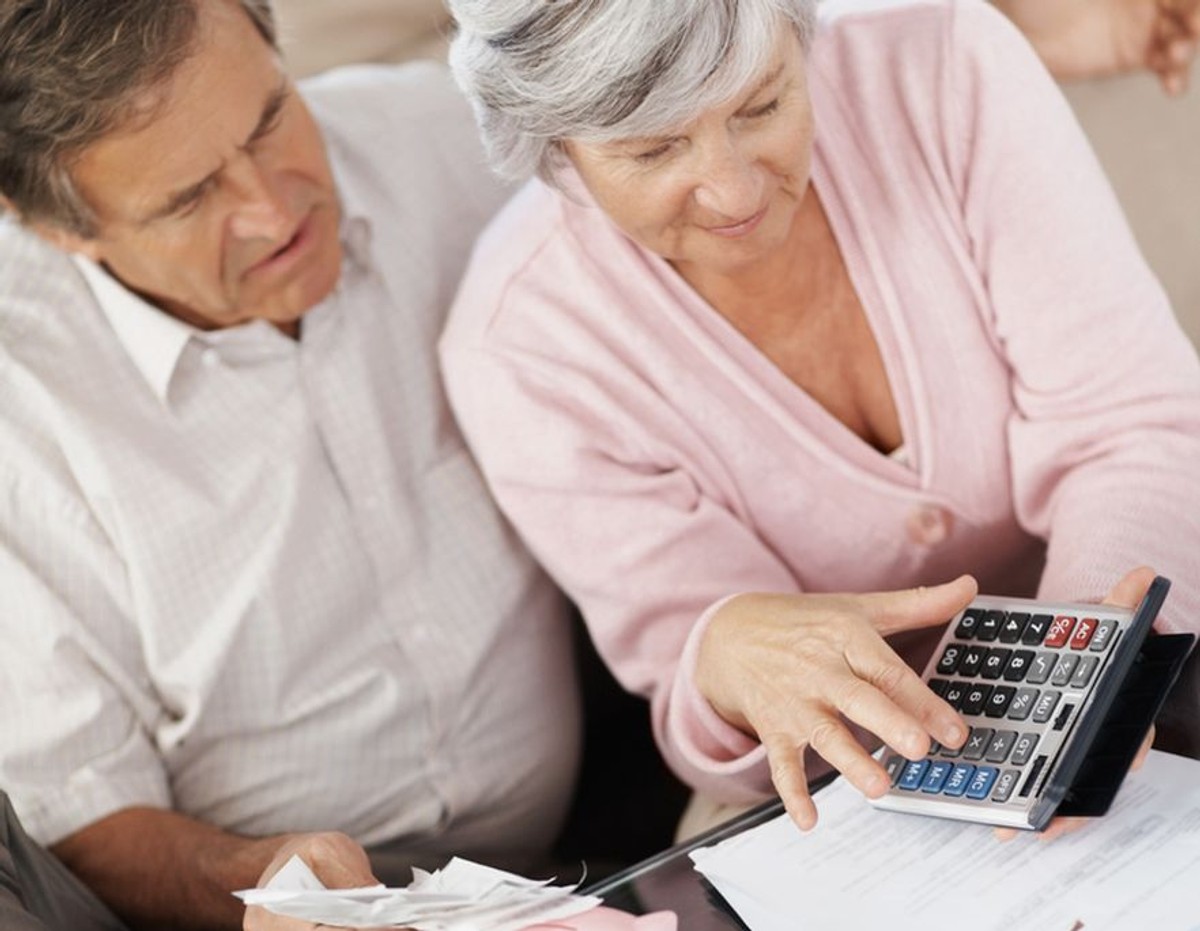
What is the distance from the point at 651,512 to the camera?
3.95 feet

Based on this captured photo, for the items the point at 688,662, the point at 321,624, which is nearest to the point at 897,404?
the point at 688,662

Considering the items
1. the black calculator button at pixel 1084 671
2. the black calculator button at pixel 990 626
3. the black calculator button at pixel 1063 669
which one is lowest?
the black calculator button at pixel 990 626

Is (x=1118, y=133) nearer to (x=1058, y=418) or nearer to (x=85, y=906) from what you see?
(x=1058, y=418)

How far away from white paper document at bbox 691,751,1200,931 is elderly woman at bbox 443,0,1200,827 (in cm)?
16

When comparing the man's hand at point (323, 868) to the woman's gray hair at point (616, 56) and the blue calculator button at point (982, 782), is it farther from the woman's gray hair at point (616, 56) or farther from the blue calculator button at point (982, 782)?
the woman's gray hair at point (616, 56)

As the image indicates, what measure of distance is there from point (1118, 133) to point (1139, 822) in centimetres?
96

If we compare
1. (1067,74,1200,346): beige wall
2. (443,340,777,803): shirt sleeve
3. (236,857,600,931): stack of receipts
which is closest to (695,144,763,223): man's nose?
(443,340,777,803): shirt sleeve

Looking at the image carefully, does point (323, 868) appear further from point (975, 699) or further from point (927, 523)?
point (927, 523)

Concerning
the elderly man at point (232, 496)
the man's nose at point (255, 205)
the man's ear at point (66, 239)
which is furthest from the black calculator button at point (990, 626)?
the man's ear at point (66, 239)

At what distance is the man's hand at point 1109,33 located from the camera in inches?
60.6

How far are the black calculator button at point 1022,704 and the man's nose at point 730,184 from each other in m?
0.36

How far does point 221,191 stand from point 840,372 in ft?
1.63

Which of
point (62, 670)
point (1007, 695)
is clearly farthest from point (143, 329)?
point (1007, 695)

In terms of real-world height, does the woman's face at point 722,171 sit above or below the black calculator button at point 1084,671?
above
